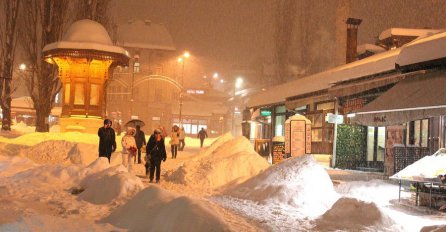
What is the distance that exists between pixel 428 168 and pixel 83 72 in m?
21.8

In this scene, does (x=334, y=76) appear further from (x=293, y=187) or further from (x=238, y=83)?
(x=238, y=83)

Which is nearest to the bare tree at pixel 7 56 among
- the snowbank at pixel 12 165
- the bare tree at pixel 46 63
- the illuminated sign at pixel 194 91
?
the bare tree at pixel 46 63

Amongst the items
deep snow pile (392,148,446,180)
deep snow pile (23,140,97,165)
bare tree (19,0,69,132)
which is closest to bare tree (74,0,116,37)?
bare tree (19,0,69,132)

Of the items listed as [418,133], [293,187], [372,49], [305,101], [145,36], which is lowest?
[293,187]

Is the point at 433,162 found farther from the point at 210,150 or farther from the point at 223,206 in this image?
the point at 210,150

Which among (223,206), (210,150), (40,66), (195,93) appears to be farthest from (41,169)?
(195,93)

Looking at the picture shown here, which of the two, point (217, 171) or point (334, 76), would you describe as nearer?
point (217, 171)

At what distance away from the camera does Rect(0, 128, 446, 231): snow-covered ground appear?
25.9ft

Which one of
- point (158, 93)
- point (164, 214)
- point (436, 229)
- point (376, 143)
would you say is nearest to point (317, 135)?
point (376, 143)

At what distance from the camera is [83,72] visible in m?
29.3

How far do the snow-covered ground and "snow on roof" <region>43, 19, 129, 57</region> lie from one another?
37.9 feet

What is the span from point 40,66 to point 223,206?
27603 mm

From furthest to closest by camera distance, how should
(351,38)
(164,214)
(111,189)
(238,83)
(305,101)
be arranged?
(238,83)
(351,38)
(305,101)
(111,189)
(164,214)

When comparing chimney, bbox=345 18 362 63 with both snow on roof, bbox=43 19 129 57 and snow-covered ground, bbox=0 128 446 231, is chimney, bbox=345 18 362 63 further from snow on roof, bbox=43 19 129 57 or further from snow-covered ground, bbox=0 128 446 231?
snow-covered ground, bbox=0 128 446 231
